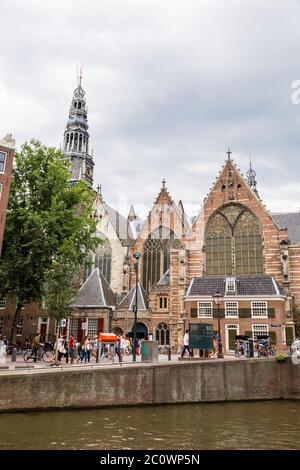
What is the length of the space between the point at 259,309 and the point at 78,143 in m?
45.8

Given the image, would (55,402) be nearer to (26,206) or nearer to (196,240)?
(26,206)

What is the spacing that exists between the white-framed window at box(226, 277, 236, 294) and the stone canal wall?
12903 mm

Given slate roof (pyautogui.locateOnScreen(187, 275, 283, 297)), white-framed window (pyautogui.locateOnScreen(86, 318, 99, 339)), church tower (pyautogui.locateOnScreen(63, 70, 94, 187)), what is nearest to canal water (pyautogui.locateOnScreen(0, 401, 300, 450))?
slate roof (pyautogui.locateOnScreen(187, 275, 283, 297))

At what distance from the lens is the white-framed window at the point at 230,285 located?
3622cm

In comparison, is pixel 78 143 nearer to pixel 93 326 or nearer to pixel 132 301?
pixel 132 301

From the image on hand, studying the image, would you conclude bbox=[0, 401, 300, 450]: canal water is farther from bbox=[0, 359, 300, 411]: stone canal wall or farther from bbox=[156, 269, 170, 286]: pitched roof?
bbox=[156, 269, 170, 286]: pitched roof

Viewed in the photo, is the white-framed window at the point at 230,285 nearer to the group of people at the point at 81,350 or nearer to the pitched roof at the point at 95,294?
the pitched roof at the point at 95,294

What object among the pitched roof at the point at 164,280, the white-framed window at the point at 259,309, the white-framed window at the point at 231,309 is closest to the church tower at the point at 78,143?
the pitched roof at the point at 164,280

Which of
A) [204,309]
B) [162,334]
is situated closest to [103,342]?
[204,309]

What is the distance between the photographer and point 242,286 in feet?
119

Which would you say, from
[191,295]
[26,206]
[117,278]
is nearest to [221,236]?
[191,295]

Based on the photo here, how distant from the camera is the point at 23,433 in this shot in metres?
13.7

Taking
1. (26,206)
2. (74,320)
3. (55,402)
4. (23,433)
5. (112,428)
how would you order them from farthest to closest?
(74,320)
(26,206)
(55,402)
(112,428)
(23,433)
